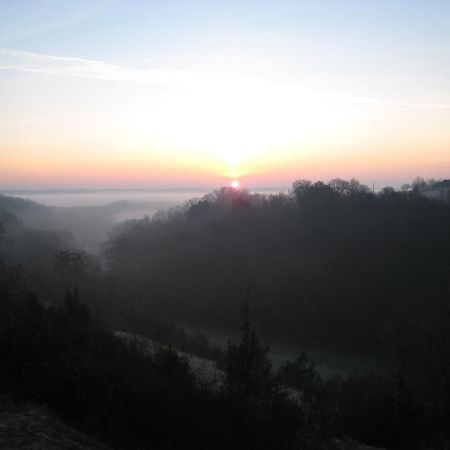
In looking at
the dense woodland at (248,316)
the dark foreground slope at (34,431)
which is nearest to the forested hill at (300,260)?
the dense woodland at (248,316)

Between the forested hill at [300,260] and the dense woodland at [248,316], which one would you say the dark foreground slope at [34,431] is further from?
the forested hill at [300,260]

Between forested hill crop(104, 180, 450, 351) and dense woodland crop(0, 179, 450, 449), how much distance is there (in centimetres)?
22

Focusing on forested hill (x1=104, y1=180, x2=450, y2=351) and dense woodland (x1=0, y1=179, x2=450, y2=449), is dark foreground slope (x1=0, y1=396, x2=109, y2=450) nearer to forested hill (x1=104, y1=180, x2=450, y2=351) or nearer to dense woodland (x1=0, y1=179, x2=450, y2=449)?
dense woodland (x1=0, y1=179, x2=450, y2=449)

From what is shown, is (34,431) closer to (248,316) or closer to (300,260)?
(248,316)

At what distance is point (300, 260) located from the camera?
189ft

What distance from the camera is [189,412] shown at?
8789 millimetres

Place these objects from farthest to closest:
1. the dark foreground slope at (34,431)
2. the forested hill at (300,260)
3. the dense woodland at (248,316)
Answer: the forested hill at (300,260)
the dense woodland at (248,316)
the dark foreground slope at (34,431)

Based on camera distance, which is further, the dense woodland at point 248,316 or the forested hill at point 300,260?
the forested hill at point 300,260

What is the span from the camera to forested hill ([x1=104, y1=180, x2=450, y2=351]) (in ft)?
163

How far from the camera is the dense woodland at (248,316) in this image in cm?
895

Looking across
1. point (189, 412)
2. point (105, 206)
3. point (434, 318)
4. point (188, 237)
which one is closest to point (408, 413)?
point (189, 412)

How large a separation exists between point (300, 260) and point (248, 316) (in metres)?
43.4

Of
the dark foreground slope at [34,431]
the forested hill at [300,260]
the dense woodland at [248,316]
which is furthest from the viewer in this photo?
the forested hill at [300,260]

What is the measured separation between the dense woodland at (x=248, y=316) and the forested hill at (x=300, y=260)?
0.22 meters
